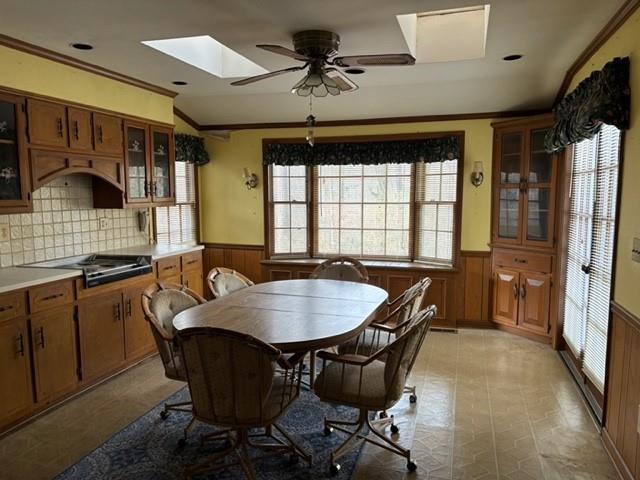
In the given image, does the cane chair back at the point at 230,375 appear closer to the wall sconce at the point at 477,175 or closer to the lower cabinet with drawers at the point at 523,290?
the lower cabinet with drawers at the point at 523,290

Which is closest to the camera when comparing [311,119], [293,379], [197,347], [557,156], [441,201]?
[197,347]

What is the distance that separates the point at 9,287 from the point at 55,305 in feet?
1.33

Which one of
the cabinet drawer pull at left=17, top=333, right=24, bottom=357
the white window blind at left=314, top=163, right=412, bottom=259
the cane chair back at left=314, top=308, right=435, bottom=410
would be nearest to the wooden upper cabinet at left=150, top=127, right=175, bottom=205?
the white window blind at left=314, top=163, right=412, bottom=259

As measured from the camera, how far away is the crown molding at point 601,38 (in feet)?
8.18

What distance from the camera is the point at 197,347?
2131 millimetres

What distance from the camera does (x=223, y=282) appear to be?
370 cm

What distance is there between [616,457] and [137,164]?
4.22 meters

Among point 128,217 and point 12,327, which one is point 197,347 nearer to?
point 12,327

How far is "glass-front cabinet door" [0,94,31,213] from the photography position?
3025mm

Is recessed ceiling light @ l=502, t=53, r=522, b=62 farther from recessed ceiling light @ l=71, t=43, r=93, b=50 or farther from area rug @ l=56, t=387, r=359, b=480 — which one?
recessed ceiling light @ l=71, t=43, r=93, b=50

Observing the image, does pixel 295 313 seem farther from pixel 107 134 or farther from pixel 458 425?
A: pixel 107 134

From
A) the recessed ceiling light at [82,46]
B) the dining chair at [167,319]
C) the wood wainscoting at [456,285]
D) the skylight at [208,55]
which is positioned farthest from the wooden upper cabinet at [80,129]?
the wood wainscoting at [456,285]

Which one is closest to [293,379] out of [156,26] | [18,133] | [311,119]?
[311,119]

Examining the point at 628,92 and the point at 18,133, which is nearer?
the point at 628,92
